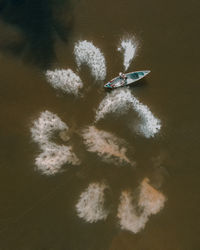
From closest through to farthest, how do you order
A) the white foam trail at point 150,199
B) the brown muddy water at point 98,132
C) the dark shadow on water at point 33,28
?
the brown muddy water at point 98,132
the white foam trail at point 150,199
the dark shadow on water at point 33,28

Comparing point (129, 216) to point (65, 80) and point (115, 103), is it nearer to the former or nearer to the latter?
point (115, 103)

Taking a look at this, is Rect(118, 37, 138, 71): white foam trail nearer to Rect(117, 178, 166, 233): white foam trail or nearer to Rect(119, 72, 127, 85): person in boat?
Rect(119, 72, 127, 85): person in boat

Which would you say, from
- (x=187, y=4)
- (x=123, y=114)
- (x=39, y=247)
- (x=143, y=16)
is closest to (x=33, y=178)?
(x=39, y=247)

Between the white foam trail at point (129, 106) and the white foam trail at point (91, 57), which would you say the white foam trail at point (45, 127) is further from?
the white foam trail at point (91, 57)

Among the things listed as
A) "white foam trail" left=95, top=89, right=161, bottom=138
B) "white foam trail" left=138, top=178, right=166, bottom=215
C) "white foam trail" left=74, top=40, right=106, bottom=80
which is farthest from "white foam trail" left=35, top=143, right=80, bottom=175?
"white foam trail" left=74, top=40, right=106, bottom=80

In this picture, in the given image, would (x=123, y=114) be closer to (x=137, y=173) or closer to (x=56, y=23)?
(x=137, y=173)

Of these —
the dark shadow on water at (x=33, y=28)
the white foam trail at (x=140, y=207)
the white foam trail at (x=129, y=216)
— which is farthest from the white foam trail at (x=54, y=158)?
the dark shadow on water at (x=33, y=28)

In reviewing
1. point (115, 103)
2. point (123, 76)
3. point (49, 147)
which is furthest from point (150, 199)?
point (123, 76)
